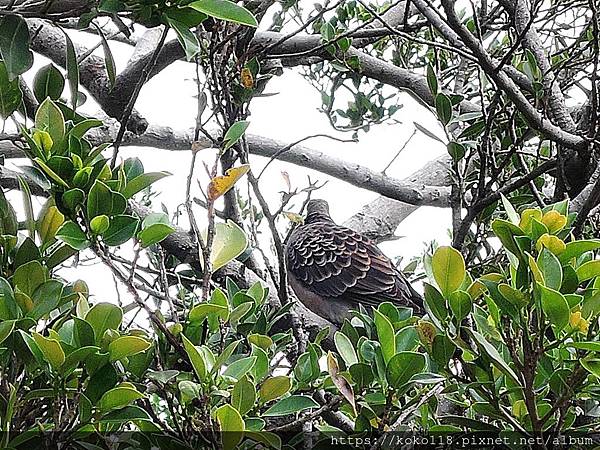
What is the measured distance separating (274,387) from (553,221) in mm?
275

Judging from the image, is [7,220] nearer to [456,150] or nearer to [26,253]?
[26,253]

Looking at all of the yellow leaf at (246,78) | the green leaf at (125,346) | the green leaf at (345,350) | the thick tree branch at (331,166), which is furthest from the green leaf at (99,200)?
the thick tree branch at (331,166)

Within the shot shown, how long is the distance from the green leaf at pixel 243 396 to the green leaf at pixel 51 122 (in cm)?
26

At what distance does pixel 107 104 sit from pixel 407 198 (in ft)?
2.56

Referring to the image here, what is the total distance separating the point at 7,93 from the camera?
24.5 inches

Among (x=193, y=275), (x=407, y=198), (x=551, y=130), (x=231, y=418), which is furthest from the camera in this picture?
(x=407, y=198)

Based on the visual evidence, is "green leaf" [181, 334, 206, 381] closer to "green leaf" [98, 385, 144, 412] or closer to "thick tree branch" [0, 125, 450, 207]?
"green leaf" [98, 385, 144, 412]

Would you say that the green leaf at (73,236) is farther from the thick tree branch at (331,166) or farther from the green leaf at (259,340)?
the thick tree branch at (331,166)

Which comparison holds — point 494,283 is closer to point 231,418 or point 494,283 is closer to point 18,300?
point 231,418

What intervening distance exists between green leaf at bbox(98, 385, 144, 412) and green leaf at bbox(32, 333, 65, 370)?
4 centimetres

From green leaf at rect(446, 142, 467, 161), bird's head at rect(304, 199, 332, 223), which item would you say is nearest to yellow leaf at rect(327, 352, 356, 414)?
green leaf at rect(446, 142, 467, 161)

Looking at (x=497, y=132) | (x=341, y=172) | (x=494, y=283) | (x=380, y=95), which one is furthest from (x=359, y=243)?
(x=494, y=283)

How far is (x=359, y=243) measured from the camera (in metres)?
2.06

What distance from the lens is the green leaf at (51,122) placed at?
23.2 inches
